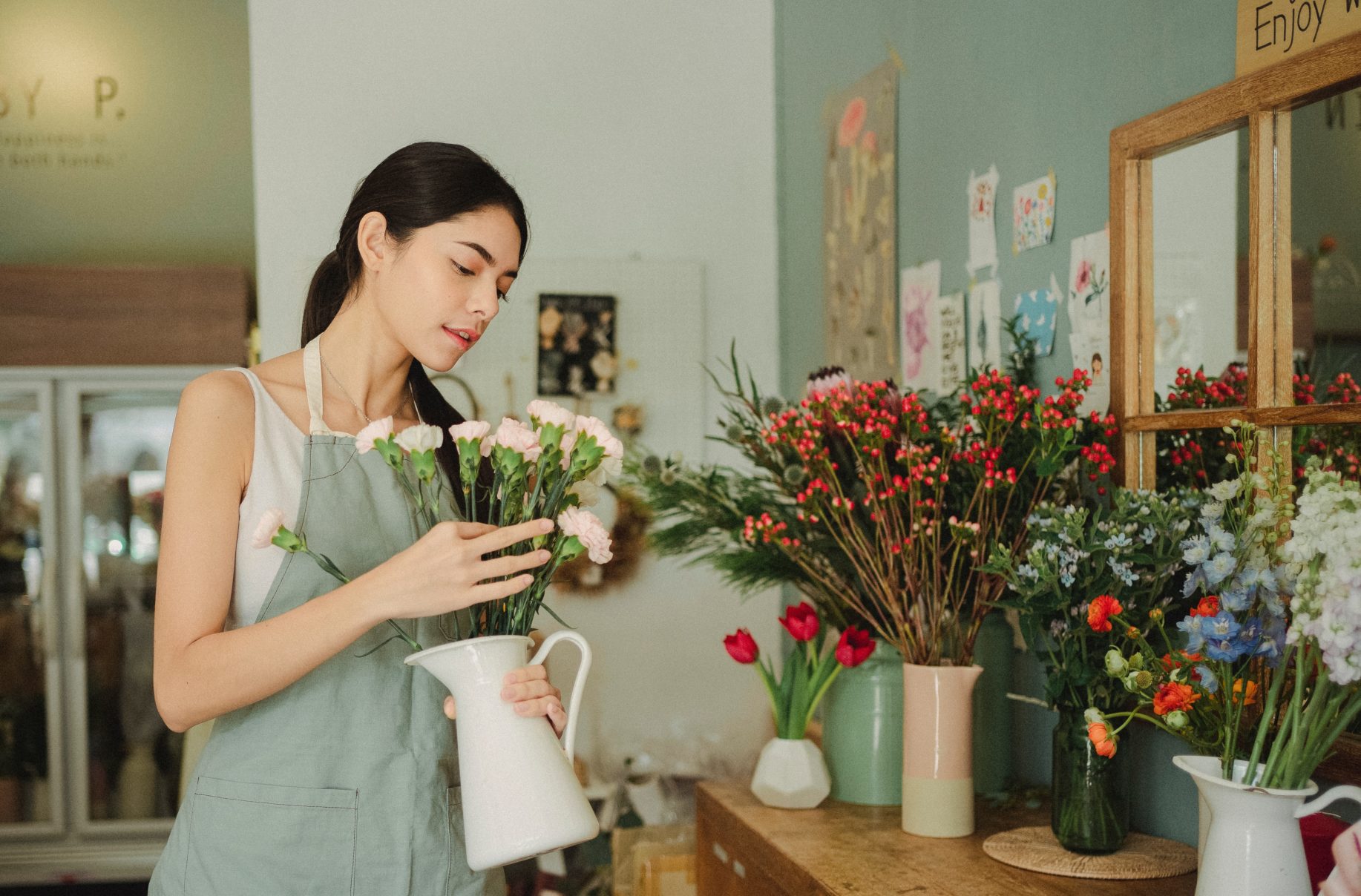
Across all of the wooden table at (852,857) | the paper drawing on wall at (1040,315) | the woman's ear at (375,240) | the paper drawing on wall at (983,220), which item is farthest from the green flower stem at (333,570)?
the paper drawing on wall at (983,220)

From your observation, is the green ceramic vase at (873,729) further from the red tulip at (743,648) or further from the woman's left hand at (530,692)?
the woman's left hand at (530,692)

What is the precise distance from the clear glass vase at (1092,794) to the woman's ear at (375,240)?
3.20ft

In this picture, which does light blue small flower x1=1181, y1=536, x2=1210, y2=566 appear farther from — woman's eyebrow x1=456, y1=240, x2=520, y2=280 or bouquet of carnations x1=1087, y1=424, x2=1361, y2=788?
woman's eyebrow x1=456, y1=240, x2=520, y2=280

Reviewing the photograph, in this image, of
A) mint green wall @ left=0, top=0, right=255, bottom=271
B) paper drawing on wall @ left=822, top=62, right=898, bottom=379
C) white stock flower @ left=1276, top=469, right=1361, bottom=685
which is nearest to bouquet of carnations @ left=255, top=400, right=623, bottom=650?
white stock flower @ left=1276, top=469, right=1361, bottom=685

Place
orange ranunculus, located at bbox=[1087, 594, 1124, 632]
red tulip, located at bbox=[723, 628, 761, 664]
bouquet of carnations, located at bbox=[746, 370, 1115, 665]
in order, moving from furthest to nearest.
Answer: red tulip, located at bbox=[723, 628, 761, 664] < bouquet of carnations, located at bbox=[746, 370, 1115, 665] < orange ranunculus, located at bbox=[1087, 594, 1124, 632]

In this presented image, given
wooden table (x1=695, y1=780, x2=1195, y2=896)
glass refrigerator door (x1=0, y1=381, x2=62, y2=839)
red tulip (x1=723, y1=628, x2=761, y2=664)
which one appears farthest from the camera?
glass refrigerator door (x1=0, y1=381, x2=62, y2=839)

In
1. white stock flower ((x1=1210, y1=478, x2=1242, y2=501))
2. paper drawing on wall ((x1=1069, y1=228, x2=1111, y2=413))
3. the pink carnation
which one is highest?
paper drawing on wall ((x1=1069, y1=228, x2=1111, y2=413))

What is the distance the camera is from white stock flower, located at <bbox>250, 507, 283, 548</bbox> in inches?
41.9

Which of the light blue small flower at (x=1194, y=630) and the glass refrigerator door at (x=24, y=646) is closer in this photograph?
the light blue small flower at (x=1194, y=630)

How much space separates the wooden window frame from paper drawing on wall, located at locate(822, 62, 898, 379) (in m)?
0.93

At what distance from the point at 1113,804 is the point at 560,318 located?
2231mm

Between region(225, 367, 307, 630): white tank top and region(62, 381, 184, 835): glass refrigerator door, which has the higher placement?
region(225, 367, 307, 630): white tank top

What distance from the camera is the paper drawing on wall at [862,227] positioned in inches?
99.3

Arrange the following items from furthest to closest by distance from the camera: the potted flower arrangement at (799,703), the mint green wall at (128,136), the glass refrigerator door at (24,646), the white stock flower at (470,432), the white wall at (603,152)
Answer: the mint green wall at (128,136) → the glass refrigerator door at (24,646) → the white wall at (603,152) → the potted flower arrangement at (799,703) → the white stock flower at (470,432)
